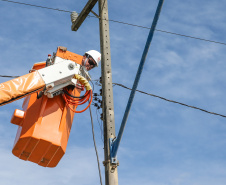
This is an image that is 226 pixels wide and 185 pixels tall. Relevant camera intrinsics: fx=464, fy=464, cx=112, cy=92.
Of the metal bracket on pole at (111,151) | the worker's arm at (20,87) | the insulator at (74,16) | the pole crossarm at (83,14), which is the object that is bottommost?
the metal bracket on pole at (111,151)

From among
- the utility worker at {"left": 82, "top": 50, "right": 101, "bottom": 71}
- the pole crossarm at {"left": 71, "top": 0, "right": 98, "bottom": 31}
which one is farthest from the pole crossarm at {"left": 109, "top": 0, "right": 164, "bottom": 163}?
the pole crossarm at {"left": 71, "top": 0, "right": 98, "bottom": 31}

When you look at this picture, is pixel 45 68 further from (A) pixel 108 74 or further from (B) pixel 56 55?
(A) pixel 108 74

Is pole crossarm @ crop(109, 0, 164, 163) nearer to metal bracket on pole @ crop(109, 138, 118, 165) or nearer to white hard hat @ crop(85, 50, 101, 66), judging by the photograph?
metal bracket on pole @ crop(109, 138, 118, 165)

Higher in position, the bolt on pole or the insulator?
the insulator

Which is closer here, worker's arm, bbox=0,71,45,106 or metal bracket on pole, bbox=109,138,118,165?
worker's arm, bbox=0,71,45,106

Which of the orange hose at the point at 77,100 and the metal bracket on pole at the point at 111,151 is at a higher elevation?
the orange hose at the point at 77,100

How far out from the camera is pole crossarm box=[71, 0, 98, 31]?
927 cm

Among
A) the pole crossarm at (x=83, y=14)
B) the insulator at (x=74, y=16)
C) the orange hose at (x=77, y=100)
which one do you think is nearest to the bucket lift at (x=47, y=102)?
the orange hose at (x=77, y=100)

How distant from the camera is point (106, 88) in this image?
833cm

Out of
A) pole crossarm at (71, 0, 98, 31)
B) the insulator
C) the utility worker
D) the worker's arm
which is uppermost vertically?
the insulator

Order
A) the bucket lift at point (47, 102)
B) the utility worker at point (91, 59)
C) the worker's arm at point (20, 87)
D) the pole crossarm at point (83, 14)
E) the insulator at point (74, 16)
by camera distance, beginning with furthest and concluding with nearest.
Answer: the insulator at point (74, 16) → the pole crossarm at point (83, 14) → the utility worker at point (91, 59) → the bucket lift at point (47, 102) → the worker's arm at point (20, 87)

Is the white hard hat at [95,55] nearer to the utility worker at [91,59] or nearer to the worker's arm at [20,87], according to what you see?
the utility worker at [91,59]

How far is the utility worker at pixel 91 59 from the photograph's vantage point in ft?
27.1

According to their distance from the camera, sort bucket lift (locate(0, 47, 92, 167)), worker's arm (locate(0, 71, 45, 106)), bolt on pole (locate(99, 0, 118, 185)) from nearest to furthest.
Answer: worker's arm (locate(0, 71, 45, 106)) < bucket lift (locate(0, 47, 92, 167)) < bolt on pole (locate(99, 0, 118, 185))
